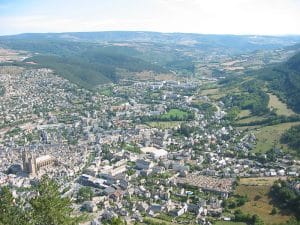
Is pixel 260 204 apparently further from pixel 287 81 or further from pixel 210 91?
pixel 210 91

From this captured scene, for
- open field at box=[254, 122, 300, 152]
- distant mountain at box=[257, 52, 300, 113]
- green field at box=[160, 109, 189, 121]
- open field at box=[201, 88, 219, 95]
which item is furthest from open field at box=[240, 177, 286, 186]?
open field at box=[201, 88, 219, 95]

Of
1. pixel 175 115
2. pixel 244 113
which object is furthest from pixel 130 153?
pixel 244 113

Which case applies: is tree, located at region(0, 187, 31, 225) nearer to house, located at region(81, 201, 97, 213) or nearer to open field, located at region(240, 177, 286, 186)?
house, located at region(81, 201, 97, 213)

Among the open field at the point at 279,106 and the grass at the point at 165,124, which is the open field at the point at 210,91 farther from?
the grass at the point at 165,124

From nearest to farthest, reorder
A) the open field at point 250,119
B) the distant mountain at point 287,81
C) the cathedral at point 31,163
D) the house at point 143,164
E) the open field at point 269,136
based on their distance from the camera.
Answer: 1. the cathedral at point 31,163
2. the house at point 143,164
3. the open field at point 269,136
4. the open field at point 250,119
5. the distant mountain at point 287,81

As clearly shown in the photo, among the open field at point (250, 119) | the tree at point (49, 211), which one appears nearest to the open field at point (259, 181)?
the open field at point (250, 119)

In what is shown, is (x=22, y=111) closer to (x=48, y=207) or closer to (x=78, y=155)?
(x=78, y=155)
